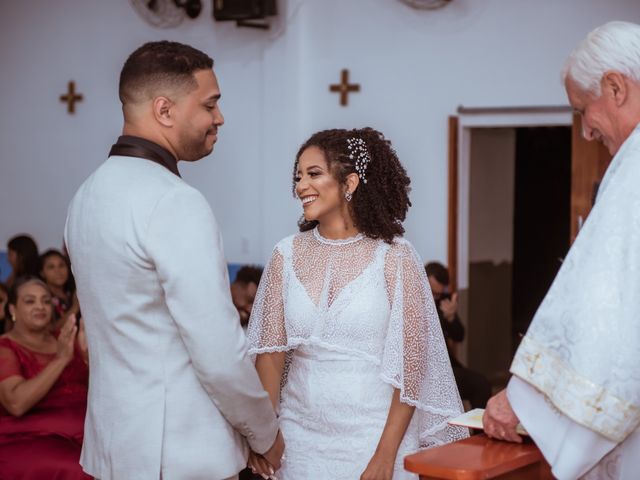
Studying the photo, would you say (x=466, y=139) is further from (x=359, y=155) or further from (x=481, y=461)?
(x=481, y=461)

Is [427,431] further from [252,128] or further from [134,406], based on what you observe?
[252,128]

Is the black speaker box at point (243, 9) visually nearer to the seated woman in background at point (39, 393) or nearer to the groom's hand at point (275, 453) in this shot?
the seated woman in background at point (39, 393)

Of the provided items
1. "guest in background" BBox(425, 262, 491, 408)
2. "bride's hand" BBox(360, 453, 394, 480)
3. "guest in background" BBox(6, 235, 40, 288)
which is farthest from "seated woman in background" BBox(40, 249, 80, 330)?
"bride's hand" BBox(360, 453, 394, 480)

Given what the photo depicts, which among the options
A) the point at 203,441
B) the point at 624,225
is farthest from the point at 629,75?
the point at 203,441

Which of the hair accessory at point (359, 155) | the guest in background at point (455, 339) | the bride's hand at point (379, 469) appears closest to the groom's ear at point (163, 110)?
the hair accessory at point (359, 155)

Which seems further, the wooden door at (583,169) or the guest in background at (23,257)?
the guest in background at (23,257)

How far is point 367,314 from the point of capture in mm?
3512

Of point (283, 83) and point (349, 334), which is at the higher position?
point (283, 83)

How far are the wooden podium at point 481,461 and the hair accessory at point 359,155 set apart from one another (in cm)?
130

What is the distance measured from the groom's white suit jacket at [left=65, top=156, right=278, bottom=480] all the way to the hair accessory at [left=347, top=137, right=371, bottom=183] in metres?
1.05

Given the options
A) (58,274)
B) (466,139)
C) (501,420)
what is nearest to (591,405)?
(501,420)

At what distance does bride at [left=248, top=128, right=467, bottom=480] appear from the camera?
350 cm

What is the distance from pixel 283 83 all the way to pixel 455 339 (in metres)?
2.76

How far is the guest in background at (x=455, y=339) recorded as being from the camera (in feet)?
23.1
